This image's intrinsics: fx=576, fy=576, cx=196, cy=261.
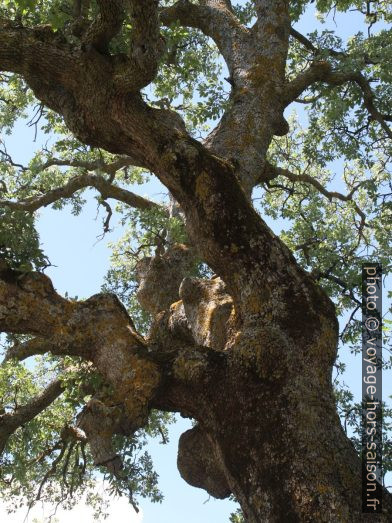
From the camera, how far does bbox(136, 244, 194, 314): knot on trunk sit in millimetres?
8430

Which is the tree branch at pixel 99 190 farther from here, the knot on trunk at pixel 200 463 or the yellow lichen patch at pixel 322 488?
the yellow lichen patch at pixel 322 488

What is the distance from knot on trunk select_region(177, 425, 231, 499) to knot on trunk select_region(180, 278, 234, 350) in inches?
37.7

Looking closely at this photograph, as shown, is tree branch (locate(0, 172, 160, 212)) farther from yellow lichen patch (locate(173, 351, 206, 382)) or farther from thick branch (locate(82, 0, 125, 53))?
yellow lichen patch (locate(173, 351, 206, 382))

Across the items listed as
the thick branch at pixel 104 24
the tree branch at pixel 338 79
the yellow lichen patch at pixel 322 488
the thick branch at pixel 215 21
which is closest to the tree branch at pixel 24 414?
the yellow lichen patch at pixel 322 488

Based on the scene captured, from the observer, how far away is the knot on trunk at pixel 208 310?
20.3 ft

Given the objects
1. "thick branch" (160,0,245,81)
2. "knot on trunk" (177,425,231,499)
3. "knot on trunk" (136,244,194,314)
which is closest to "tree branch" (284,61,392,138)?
"thick branch" (160,0,245,81)

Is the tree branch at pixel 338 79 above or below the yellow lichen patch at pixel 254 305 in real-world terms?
above

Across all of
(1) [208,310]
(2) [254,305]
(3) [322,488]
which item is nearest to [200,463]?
(1) [208,310]

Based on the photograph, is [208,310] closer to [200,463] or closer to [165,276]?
[200,463]

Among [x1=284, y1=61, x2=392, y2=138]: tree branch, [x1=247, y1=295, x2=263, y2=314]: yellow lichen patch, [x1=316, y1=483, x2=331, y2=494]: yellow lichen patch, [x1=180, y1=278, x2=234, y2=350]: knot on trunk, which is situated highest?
[x1=284, y1=61, x2=392, y2=138]: tree branch

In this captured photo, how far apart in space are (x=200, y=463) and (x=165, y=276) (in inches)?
128

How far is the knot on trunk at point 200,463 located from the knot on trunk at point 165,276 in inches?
106

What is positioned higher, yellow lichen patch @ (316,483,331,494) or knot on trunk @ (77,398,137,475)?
knot on trunk @ (77,398,137,475)

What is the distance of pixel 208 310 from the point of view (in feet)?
21.3
